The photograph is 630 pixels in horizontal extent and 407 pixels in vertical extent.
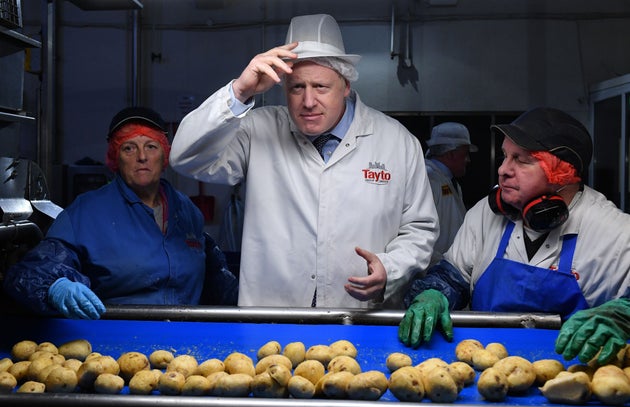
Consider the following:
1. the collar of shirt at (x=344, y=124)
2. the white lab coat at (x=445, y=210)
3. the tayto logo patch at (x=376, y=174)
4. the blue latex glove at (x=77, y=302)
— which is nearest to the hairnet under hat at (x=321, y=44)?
the collar of shirt at (x=344, y=124)

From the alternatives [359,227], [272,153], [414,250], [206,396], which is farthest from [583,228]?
[206,396]

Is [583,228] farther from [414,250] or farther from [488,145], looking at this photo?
[488,145]

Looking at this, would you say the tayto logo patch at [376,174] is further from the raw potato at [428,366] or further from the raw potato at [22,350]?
the raw potato at [22,350]

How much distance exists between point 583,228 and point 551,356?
575mm

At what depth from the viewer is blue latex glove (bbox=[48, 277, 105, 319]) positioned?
5.94ft

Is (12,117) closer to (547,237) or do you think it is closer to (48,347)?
(48,347)

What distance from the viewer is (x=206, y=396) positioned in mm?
1354

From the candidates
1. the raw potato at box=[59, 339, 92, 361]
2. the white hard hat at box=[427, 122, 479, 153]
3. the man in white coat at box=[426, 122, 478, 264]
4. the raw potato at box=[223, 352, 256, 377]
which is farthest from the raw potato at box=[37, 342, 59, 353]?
the white hard hat at box=[427, 122, 479, 153]

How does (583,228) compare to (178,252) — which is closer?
(583,228)

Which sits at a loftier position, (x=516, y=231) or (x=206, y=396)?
(x=516, y=231)

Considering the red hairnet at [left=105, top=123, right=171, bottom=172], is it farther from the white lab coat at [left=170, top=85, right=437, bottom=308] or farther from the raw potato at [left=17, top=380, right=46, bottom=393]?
the raw potato at [left=17, top=380, right=46, bottom=393]

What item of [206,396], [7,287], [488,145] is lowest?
[206,396]

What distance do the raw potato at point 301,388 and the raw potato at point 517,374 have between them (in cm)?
40

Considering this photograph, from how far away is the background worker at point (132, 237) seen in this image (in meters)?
2.26
